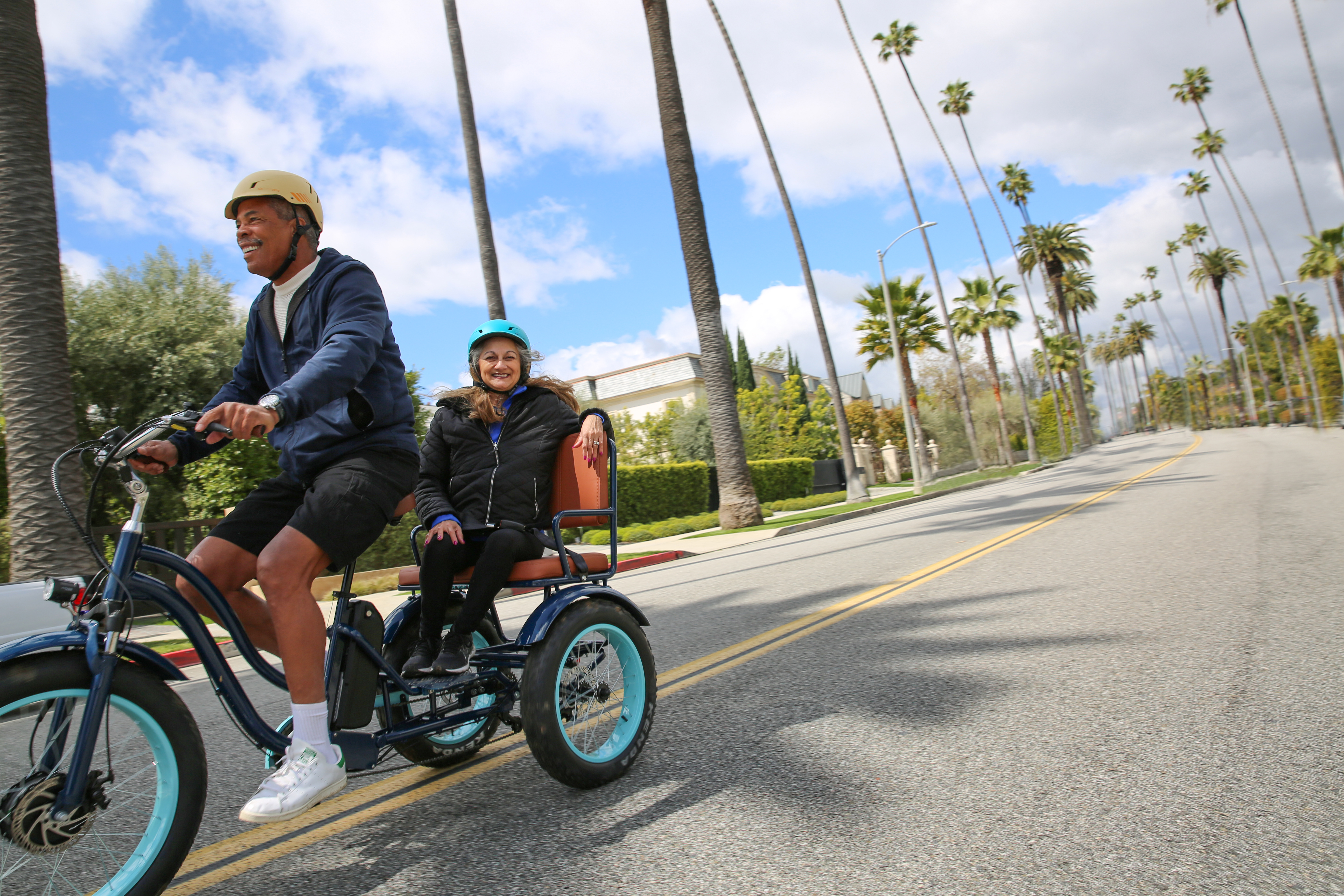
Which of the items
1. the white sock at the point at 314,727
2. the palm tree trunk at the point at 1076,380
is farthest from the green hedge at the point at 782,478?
the palm tree trunk at the point at 1076,380

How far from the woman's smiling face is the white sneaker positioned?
166 cm

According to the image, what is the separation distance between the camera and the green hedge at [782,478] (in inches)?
1406

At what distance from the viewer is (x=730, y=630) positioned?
636cm

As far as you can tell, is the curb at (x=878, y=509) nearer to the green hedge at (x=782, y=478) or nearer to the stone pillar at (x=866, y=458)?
the green hedge at (x=782, y=478)

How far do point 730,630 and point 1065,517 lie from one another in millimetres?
8398

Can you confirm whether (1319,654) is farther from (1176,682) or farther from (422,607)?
(422,607)

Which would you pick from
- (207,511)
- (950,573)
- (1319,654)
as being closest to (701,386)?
(207,511)

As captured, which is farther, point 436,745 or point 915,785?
point 436,745

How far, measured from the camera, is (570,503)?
12.0 ft

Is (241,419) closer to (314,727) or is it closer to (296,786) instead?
(314,727)

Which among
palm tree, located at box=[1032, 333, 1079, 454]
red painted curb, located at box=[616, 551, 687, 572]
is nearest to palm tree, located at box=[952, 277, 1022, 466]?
palm tree, located at box=[1032, 333, 1079, 454]

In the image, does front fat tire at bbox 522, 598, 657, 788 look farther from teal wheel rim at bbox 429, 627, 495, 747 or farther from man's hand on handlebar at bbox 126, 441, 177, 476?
man's hand on handlebar at bbox 126, 441, 177, 476

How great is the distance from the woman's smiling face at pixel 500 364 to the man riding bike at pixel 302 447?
1.82 feet

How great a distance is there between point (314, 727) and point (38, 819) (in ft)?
2.31
